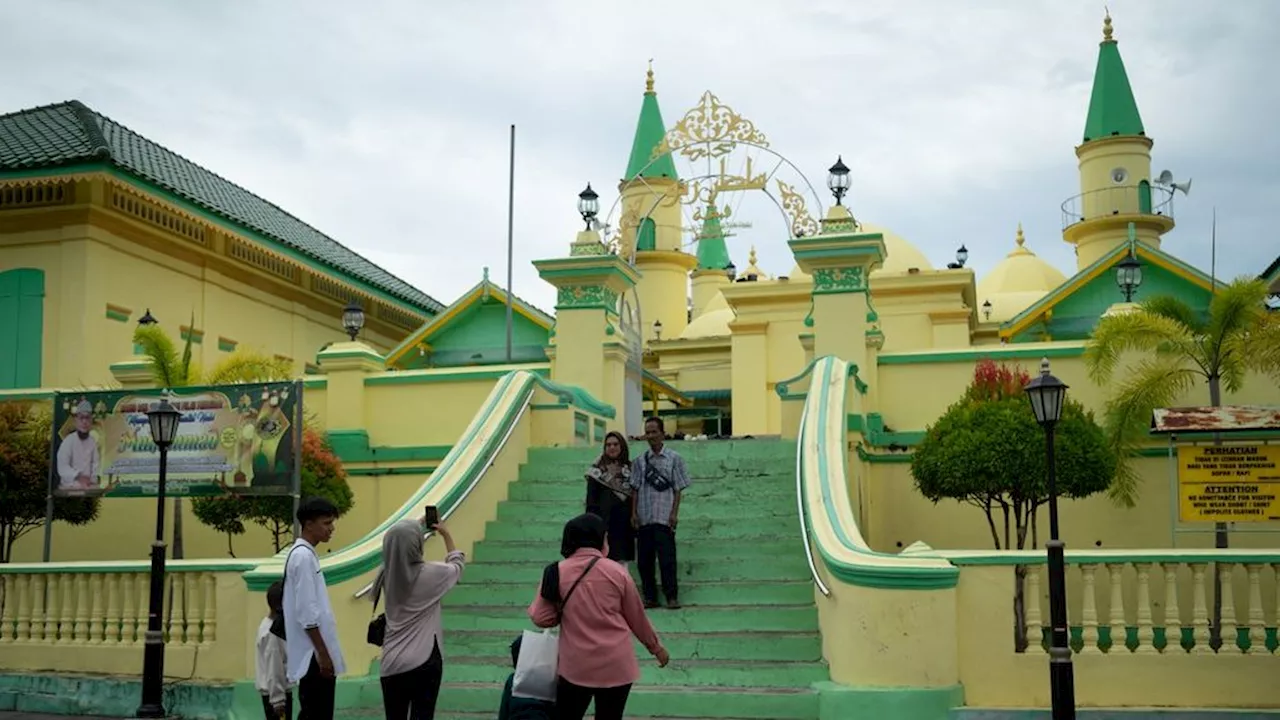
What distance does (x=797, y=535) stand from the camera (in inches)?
515

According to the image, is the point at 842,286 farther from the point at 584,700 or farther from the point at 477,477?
the point at 584,700

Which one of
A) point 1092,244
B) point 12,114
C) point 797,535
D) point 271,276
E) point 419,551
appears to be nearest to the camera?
point 419,551

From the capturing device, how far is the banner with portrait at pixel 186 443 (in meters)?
14.8

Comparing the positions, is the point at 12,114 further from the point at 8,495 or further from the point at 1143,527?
the point at 1143,527

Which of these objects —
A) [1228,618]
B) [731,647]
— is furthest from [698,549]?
[1228,618]

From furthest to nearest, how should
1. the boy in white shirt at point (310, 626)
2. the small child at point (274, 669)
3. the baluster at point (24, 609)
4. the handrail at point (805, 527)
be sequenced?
1. the baluster at point (24, 609)
2. the handrail at point (805, 527)
3. the small child at point (274, 669)
4. the boy in white shirt at point (310, 626)

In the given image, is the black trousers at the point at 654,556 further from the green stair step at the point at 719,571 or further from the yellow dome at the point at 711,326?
the yellow dome at the point at 711,326

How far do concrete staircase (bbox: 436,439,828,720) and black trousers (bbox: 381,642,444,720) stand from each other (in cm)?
271

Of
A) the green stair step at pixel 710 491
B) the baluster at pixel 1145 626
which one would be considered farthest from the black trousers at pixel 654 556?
the baluster at pixel 1145 626

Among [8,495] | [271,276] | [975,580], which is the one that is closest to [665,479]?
[975,580]

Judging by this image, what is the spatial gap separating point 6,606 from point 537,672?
8015 mm

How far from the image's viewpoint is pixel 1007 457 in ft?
46.9

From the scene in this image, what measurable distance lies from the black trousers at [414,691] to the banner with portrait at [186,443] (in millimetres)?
6973

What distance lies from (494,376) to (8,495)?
20.0 ft
